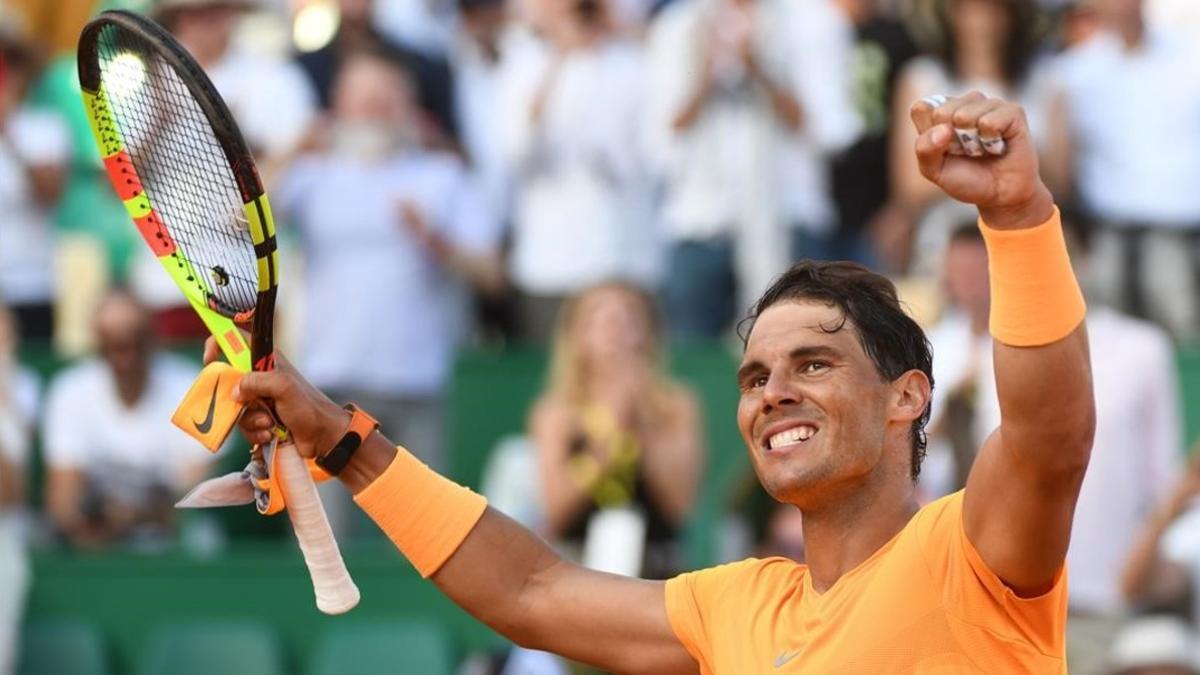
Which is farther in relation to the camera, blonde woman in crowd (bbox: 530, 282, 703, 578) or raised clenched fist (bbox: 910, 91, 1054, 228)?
blonde woman in crowd (bbox: 530, 282, 703, 578)

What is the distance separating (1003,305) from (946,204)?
217 inches

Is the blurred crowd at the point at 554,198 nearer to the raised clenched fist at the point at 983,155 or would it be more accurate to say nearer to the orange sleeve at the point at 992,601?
the orange sleeve at the point at 992,601

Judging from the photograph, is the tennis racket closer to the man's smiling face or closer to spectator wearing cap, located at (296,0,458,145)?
the man's smiling face

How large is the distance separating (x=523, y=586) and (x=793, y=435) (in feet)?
2.20

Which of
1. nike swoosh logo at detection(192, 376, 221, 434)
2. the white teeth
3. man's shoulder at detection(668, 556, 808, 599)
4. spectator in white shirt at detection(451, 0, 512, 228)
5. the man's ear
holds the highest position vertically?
spectator in white shirt at detection(451, 0, 512, 228)

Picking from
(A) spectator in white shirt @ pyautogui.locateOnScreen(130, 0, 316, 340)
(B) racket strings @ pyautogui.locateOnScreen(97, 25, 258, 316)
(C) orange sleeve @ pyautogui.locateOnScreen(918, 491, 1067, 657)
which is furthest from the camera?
(A) spectator in white shirt @ pyautogui.locateOnScreen(130, 0, 316, 340)

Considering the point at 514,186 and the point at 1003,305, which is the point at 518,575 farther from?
the point at 514,186

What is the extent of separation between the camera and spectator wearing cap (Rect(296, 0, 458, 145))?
29.7 feet

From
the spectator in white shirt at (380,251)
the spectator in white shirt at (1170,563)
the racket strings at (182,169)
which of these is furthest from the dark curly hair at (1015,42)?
the racket strings at (182,169)

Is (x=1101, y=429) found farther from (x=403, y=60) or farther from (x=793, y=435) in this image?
(x=793, y=435)

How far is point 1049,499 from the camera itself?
126 inches

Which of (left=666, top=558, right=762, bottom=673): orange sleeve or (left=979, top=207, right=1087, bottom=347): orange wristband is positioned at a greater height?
(left=979, top=207, right=1087, bottom=347): orange wristband

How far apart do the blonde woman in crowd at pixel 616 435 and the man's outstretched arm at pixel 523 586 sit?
3.44 m

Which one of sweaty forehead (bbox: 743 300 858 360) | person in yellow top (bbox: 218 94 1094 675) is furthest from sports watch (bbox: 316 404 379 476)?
sweaty forehead (bbox: 743 300 858 360)
